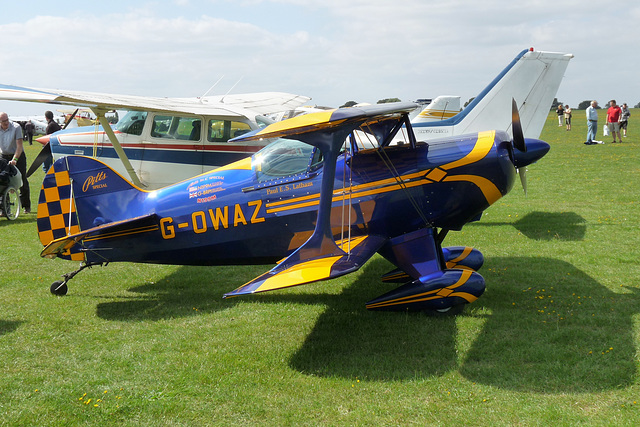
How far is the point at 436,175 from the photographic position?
5797mm

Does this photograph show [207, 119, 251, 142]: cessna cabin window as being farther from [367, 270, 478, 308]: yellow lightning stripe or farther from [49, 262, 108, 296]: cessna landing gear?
[367, 270, 478, 308]: yellow lightning stripe

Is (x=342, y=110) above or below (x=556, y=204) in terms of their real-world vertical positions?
above

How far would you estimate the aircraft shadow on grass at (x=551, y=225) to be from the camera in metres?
8.88

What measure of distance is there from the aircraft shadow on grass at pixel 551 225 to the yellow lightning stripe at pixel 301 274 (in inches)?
201

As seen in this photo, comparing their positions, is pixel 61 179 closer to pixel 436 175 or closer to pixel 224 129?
pixel 224 129

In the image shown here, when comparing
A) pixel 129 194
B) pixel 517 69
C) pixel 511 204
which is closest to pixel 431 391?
pixel 129 194

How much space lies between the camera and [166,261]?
653cm

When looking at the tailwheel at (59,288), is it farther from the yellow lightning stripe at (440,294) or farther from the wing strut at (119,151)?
the yellow lightning stripe at (440,294)

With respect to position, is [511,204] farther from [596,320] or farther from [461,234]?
[596,320]

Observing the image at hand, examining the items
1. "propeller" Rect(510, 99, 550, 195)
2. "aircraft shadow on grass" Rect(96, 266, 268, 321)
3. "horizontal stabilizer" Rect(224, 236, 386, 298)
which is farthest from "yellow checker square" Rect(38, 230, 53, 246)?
"propeller" Rect(510, 99, 550, 195)

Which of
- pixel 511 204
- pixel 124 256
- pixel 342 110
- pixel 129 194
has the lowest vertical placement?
pixel 511 204

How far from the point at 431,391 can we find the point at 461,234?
5.48m

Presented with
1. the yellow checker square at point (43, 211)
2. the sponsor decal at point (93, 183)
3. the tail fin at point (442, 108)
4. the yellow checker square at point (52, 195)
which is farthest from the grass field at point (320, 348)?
the tail fin at point (442, 108)

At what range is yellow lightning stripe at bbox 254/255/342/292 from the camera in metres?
4.55
